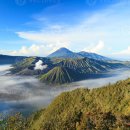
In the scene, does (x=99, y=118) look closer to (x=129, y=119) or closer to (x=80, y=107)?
(x=129, y=119)

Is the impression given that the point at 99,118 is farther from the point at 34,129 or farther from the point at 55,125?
the point at 34,129

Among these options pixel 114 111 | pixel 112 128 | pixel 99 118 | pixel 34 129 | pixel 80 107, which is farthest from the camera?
pixel 80 107

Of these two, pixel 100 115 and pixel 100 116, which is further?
pixel 100 115

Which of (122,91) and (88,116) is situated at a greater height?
(122,91)

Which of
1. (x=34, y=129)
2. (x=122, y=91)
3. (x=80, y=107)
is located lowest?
(x=34, y=129)

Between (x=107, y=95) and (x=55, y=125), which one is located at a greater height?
(x=107, y=95)

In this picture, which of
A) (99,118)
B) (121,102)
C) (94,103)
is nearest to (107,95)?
(94,103)

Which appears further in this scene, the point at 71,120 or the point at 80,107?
the point at 80,107

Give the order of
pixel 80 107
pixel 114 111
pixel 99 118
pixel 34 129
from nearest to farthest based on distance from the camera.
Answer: pixel 99 118, pixel 114 111, pixel 34 129, pixel 80 107

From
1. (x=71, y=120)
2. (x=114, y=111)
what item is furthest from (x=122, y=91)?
(x=71, y=120)
